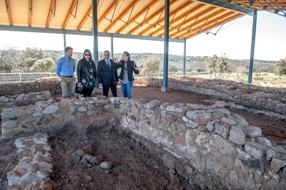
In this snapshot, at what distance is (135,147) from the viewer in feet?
12.0

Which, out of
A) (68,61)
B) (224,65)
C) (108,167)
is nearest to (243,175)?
(108,167)

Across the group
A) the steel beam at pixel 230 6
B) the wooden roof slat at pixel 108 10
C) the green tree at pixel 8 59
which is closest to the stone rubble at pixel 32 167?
the wooden roof slat at pixel 108 10

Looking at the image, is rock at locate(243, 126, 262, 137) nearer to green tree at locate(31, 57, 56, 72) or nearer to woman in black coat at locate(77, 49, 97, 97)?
woman in black coat at locate(77, 49, 97, 97)

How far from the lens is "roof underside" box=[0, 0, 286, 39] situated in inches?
385

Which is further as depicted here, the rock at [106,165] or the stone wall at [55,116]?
the stone wall at [55,116]

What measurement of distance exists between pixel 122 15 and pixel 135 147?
32.8 ft

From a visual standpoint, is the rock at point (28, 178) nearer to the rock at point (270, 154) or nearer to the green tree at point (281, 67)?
the rock at point (270, 154)

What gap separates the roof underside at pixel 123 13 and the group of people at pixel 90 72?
559 cm

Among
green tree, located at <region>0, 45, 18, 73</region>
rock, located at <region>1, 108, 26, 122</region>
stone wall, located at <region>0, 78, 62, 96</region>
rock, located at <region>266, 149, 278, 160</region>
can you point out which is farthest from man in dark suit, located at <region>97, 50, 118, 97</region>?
green tree, located at <region>0, 45, 18, 73</region>

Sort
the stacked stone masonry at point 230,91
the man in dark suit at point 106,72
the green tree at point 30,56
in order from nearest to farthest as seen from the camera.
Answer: the man in dark suit at point 106,72 → the stacked stone masonry at point 230,91 → the green tree at point 30,56

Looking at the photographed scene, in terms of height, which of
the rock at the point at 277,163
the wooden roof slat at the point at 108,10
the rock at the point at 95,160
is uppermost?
the wooden roof slat at the point at 108,10

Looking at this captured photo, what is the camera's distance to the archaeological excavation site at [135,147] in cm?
210

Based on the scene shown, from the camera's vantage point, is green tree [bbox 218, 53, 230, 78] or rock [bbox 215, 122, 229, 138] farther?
green tree [bbox 218, 53, 230, 78]

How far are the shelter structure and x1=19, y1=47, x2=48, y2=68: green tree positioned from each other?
13753 mm
